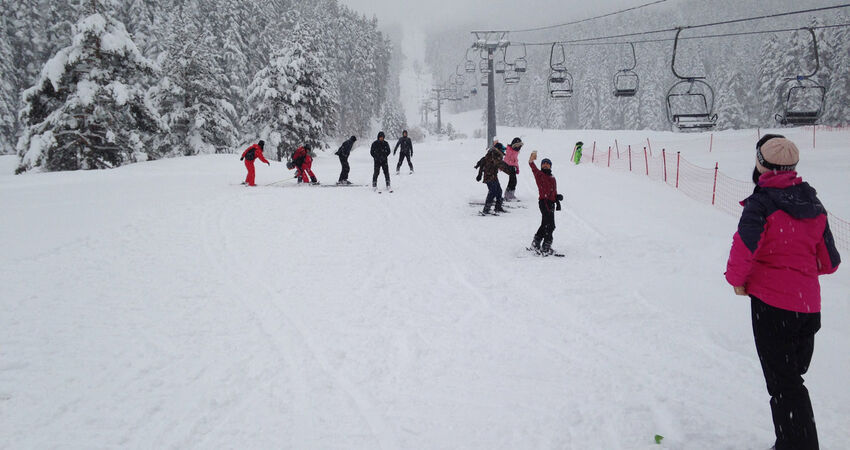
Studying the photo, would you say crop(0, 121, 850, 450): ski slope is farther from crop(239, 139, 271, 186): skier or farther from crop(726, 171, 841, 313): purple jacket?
crop(239, 139, 271, 186): skier

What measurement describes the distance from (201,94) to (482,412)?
31265 millimetres

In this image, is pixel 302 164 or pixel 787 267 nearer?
pixel 787 267

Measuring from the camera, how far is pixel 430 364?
447 centimetres

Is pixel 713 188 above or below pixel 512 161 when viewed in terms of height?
below

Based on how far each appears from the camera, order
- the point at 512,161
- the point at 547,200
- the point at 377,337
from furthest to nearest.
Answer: the point at 512,161, the point at 547,200, the point at 377,337

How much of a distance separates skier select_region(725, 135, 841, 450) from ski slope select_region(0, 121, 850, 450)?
2.02 ft

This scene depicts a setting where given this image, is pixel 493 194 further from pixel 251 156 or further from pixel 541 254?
pixel 251 156

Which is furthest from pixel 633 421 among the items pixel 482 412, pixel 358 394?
pixel 358 394

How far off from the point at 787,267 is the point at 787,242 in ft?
0.51

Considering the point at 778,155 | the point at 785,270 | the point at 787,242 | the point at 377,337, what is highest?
the point at 778,155

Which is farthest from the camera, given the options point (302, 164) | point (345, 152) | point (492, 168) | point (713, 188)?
point (302, 164)

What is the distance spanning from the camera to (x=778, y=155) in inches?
107

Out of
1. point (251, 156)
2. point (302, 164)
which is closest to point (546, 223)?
point (302, 164)

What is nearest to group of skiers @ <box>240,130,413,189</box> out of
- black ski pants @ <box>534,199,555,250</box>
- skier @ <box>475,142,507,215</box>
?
skier @ <box>475,142,507,215</box>
